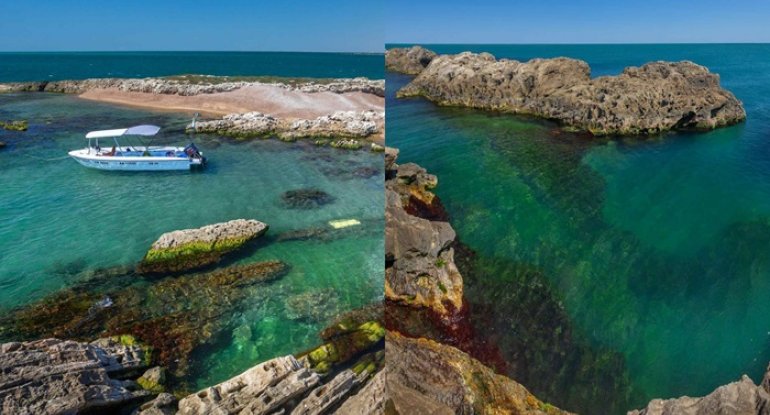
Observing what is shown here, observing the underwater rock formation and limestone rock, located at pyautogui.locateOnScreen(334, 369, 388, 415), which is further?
the underwater rock formation

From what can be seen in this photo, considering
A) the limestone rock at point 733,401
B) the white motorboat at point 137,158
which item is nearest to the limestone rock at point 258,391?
the limestone rock at point 733,401

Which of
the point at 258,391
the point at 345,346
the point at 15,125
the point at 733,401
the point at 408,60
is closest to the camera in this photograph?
the point at 733,401

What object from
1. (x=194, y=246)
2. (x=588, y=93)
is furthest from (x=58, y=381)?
(x=588, y=93)

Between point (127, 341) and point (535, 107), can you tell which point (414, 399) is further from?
point (535, 107)

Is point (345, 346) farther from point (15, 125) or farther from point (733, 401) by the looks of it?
point (15, 125)

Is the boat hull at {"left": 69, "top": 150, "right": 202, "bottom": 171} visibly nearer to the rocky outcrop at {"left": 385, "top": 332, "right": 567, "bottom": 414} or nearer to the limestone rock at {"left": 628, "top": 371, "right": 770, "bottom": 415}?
the rocky outcrop at {"left": 385, "top": 332, "right": 567, "bottom": 414}

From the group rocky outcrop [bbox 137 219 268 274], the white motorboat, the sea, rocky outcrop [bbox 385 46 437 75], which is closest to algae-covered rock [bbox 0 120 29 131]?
the sea

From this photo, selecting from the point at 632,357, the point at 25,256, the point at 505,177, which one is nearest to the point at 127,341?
the point at 25,256
